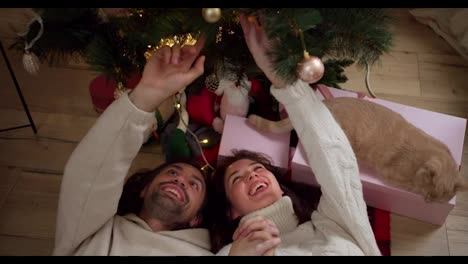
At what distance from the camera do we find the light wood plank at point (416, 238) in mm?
1313

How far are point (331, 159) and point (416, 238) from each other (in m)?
0.45

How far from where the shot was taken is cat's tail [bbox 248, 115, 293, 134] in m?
1.32

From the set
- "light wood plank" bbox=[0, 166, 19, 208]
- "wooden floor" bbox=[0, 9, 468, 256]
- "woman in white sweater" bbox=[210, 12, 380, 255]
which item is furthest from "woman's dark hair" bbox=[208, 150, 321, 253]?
"light wood plank" bbox=[0, 166, 19, 208]

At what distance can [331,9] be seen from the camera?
82cm

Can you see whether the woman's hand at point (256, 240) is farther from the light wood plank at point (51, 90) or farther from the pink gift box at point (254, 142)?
the light wood plank at point (51, 90)

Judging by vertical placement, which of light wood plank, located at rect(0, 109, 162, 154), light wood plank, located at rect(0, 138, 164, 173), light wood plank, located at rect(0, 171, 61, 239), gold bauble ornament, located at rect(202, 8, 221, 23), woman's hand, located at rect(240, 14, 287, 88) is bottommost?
light wood plank, located at rect(0, 171, 61, 239)

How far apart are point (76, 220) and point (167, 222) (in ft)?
0.70

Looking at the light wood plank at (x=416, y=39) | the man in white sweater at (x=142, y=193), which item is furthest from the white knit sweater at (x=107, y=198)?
the light wood plank at (x=416, y=39)

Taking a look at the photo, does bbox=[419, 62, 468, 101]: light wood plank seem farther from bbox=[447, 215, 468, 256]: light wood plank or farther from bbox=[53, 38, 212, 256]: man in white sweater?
bbox=[53, 38, 212, 256]: man in white sweater

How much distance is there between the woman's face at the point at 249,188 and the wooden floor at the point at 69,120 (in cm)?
37

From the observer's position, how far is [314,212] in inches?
46.3

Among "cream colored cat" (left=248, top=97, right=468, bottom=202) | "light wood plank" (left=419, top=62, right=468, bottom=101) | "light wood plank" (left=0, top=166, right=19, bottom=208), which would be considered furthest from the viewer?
"light wood plank" (left=419, top=62, right=468, bottom=101)

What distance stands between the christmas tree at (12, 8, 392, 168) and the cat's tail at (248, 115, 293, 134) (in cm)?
32

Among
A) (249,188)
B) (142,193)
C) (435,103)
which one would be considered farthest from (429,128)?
(142,193)
